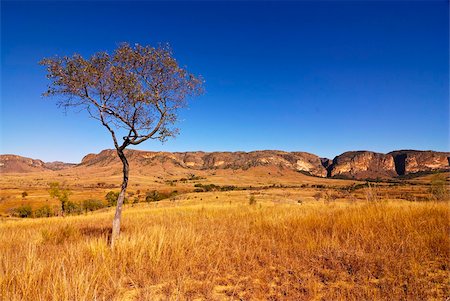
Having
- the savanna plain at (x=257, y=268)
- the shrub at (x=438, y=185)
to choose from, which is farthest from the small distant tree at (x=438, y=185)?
the savanna plain at (x=257, y=268)

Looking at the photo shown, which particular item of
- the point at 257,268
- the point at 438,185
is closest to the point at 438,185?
the point at 438,185

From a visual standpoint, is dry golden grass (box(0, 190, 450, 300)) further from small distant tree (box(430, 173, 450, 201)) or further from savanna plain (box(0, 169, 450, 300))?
small distant tree (box(430, 173, 450, 201))

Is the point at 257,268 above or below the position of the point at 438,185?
below

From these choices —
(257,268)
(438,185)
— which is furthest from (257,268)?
(438,185)

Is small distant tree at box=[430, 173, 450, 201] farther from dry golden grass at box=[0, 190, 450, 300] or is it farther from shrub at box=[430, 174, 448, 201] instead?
dry golden grass at box=[0, 190, 450, 300]

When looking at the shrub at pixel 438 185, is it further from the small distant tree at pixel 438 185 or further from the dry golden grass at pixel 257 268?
the dry golden grass at pixel 257 268

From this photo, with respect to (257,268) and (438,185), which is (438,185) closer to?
(438,185)

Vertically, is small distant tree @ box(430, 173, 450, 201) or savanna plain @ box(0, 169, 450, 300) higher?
small distant tree @ box(430, 173, 450, 201)

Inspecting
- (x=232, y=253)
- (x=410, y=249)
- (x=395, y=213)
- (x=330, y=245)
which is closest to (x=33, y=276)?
(x=232, y=253)

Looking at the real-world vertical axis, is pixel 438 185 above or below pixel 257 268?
above

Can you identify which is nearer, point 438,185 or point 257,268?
point 257,268

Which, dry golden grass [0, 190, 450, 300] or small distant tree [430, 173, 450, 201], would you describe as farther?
small distant tree [430, 173, 450, 201]

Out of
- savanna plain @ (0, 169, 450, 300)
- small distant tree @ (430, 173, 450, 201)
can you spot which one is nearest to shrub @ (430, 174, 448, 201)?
small distant tree @ (430, 173, 450, 201)

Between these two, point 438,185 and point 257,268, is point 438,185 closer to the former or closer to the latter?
point 438,185
